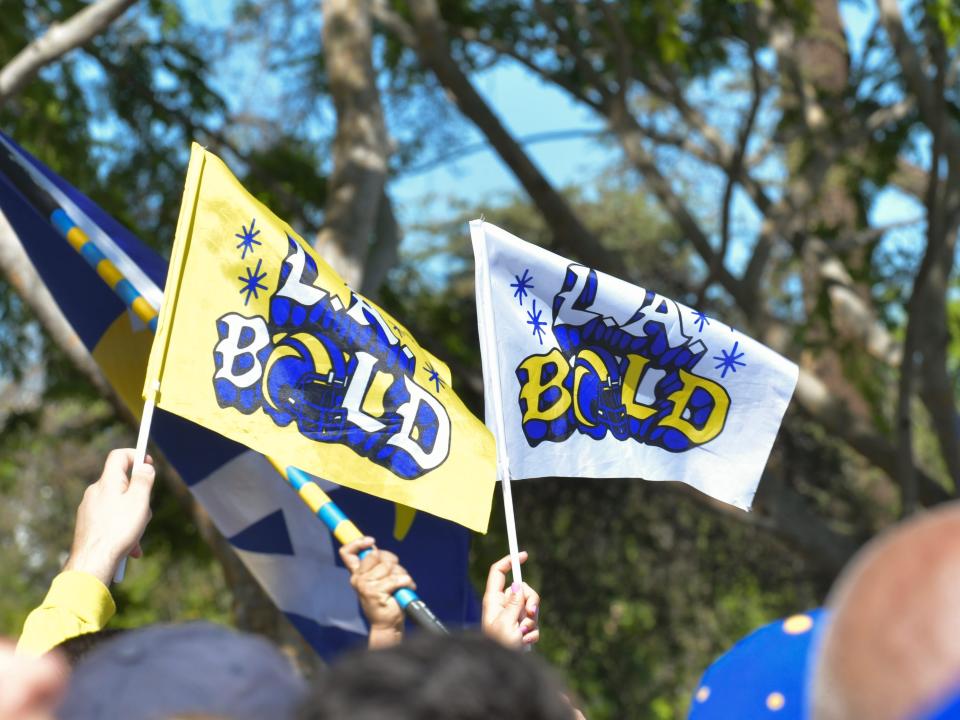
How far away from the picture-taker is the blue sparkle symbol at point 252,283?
10.3 ft

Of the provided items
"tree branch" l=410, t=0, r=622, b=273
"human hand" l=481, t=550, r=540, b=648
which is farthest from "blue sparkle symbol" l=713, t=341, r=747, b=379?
"tree branch" l=410, t=0, r=622, b=273

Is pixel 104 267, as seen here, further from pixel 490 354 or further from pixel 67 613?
pixel 67 613

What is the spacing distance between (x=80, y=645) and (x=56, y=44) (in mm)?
4439

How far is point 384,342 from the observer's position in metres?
3.31

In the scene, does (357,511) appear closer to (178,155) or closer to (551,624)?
(178,155)

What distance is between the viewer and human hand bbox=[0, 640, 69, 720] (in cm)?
119

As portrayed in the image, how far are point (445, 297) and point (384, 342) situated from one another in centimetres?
705

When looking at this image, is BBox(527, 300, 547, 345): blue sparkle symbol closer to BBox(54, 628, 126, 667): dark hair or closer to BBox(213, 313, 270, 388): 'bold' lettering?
BBox(213, 313, 270, 388): 'bold' lettering

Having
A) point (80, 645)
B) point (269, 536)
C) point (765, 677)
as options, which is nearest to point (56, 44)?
point (269, 536)

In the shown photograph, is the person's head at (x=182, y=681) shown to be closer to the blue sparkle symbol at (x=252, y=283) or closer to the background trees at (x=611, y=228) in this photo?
the blue sparkle symbol at (x=252, y=283)

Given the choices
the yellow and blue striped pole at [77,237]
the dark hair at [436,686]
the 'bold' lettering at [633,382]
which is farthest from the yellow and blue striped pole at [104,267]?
the dark hair at [436,686]

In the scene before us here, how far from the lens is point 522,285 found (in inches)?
133

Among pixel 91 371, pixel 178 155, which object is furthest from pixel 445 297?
pixel 91 371

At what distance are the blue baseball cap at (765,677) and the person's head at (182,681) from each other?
1.07 meters
